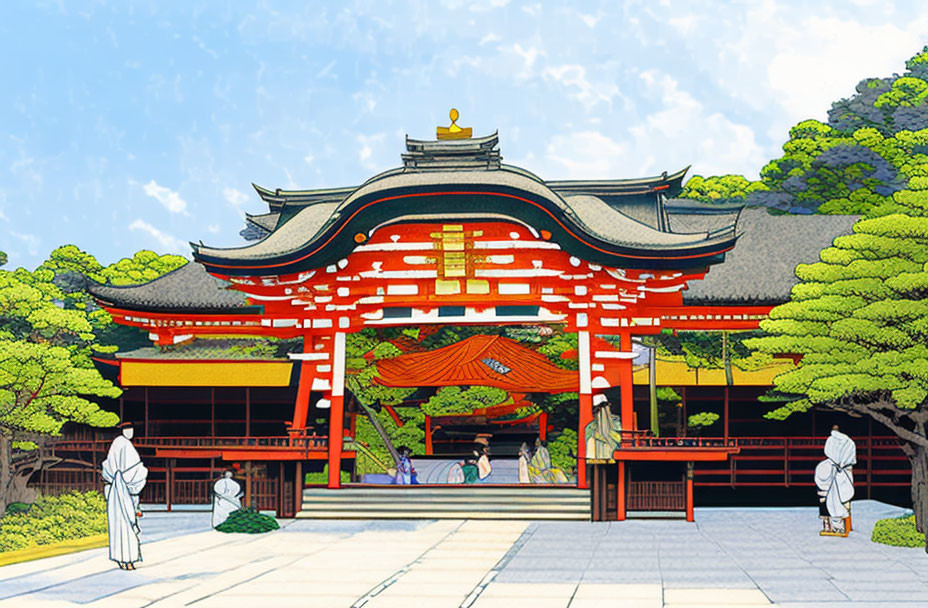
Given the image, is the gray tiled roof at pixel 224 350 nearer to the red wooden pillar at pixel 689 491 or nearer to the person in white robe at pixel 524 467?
the person in white robe at pixel 524 467

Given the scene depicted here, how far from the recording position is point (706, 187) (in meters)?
51.7

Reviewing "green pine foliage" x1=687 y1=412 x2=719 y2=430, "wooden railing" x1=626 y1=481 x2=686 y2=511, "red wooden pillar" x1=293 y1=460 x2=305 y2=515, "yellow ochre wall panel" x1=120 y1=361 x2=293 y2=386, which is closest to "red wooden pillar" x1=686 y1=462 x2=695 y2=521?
"wooden railing" x1=626 y1=481 x2=686 y2=511

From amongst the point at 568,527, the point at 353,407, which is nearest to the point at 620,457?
the point at 568,527

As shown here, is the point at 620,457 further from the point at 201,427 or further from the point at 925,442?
the point at 201,427

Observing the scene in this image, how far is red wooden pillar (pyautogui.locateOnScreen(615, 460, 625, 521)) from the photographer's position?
18.9 meters

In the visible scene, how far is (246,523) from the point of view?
57.3 feet

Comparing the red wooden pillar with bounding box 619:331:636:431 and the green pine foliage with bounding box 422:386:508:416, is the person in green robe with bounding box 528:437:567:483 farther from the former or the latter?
the red wooden pillar with bounding box 619:331:636:431

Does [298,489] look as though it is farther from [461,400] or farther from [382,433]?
[461,400]

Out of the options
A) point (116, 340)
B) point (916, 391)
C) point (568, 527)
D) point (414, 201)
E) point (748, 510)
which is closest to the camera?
point (916, 391)

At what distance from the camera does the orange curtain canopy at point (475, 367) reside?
22766mm

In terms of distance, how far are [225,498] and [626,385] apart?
8.14 metres

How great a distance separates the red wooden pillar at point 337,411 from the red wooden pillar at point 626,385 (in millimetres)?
5722

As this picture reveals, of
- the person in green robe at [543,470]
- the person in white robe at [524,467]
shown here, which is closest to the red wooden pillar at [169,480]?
the person in white robe at [524,467]

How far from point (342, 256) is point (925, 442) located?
36.1 ft
